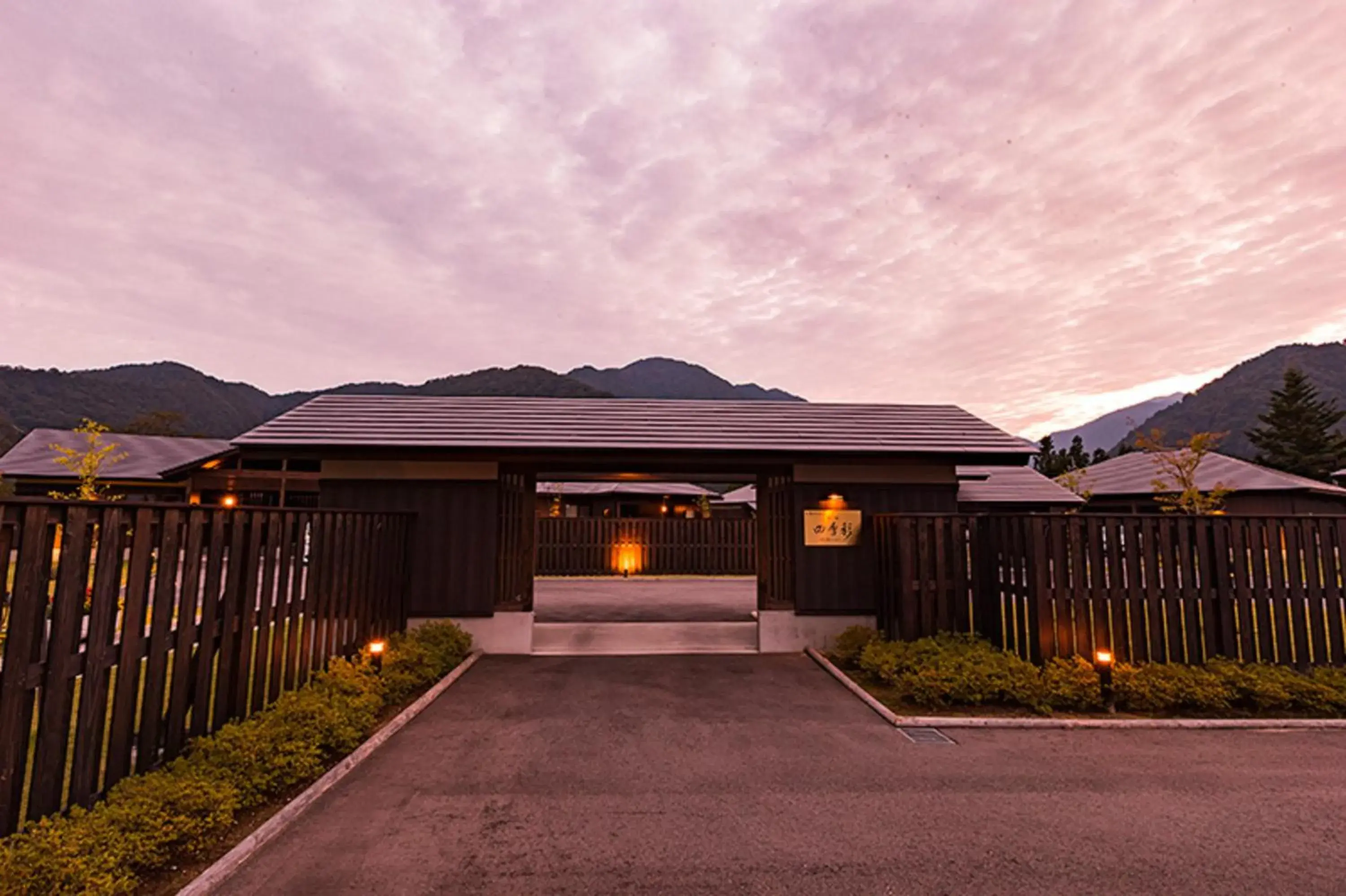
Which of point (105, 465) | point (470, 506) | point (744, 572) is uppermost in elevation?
point (105, 465)

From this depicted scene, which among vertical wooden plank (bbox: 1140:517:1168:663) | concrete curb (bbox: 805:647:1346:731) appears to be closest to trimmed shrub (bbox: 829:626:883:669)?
concrete curb (bbox: 805:647:1346:731)

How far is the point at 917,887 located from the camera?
3.44m

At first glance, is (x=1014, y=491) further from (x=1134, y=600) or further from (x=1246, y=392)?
(x=1246, y=392)

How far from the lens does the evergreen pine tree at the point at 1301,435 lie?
43469 millimetres

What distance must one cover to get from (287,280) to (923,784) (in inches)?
1142

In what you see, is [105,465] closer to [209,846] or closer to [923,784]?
[209,846]

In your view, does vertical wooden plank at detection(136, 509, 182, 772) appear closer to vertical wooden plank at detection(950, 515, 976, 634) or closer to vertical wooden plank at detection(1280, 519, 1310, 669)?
vertical wooden plank at detection(950, 515, 976, 634)

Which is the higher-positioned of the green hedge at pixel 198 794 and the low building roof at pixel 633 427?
the low building roof at pixel 633 427

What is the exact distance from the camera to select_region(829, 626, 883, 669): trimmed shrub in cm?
920

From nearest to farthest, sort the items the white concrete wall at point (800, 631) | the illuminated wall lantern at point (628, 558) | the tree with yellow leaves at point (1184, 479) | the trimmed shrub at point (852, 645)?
the trimmed shrub at point (852, 645) < the white concrete wall at point (800, 631) < the tree with yellow leaves at point (1184, 479) < the illuminated wall lantern at point (628, 558)

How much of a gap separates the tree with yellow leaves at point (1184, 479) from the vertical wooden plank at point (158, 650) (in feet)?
92.3

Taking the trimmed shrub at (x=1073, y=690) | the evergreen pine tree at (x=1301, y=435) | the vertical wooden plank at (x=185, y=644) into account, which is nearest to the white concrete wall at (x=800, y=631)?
the trimmed shrub at (x=1073, y=690)

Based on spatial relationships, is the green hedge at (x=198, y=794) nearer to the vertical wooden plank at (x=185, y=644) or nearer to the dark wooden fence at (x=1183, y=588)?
the vertical wooden plank at (x=185, y=644)

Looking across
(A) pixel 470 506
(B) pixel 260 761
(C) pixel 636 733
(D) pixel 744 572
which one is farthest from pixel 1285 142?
(D) pixel 744 572
